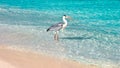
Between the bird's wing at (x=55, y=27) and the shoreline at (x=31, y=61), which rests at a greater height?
the bird's wing at (x=55, y=27)

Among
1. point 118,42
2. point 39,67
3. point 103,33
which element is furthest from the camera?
point 103,33

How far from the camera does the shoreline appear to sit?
34.6ft

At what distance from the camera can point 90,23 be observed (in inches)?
851

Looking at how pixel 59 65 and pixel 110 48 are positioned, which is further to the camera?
pixel 110 48

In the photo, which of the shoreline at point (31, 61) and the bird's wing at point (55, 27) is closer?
the shoreline at point (31, 61)

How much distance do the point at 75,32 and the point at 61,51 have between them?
15.6ft

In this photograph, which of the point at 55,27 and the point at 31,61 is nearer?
the point at 31,61

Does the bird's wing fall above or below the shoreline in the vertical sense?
above

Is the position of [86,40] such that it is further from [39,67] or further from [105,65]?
[39,67]

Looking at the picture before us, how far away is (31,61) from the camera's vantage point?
11078 mm

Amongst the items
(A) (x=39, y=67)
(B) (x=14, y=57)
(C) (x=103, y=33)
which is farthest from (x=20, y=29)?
(A) (x=39, y=67)

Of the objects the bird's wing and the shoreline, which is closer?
the shoreline

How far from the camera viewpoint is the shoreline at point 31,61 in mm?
10531

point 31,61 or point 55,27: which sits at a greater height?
point 55,27
